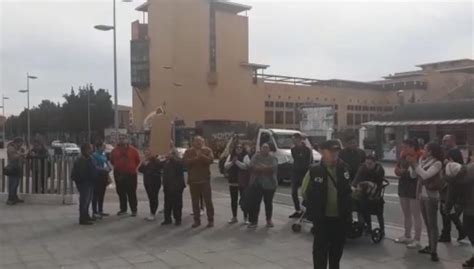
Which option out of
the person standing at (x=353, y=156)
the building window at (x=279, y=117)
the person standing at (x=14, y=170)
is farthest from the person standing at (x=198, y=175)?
the building window at (x=279, y=117)

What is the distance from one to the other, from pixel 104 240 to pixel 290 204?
6.44 metres

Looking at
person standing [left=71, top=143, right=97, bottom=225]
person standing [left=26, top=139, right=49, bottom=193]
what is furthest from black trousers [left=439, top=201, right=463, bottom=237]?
person standing [left=26, top=139, right=49, bottom=193]

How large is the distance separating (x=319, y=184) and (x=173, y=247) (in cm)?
359

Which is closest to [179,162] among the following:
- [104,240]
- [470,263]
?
[104,240]

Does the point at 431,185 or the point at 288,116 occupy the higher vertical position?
the point at 288,116

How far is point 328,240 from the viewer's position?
5.82 meters

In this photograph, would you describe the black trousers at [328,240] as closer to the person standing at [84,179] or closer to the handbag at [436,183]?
the handbag at [436,183]

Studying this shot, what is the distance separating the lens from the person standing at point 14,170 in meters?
13.5

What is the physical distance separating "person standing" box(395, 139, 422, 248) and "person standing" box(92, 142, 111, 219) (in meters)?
6.13

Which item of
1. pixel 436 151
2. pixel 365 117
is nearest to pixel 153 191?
pixel 436 151

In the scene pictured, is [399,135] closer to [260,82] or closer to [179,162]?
[179,162]

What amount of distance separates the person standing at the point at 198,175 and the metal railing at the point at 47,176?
14.0 feet

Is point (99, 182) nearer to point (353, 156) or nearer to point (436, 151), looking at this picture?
point (353, 156)

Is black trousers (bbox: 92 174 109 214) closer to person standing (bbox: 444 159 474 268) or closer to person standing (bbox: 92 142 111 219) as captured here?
person standing (bbox: 92 142 111 219)
